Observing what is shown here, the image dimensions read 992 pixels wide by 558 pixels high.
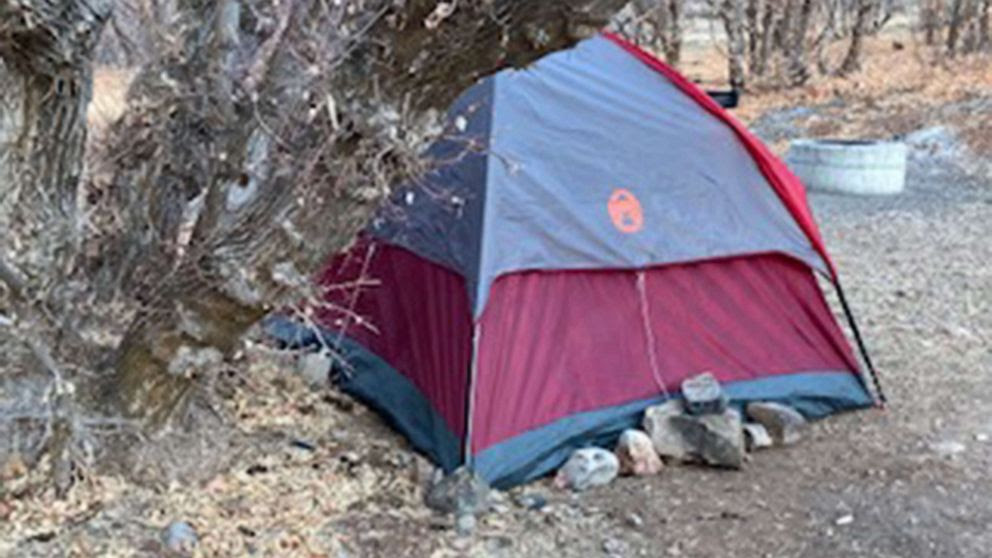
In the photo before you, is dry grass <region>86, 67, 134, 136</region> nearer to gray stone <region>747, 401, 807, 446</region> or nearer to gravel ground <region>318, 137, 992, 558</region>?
gravel ground <region>318, 137, 992, 558</region>

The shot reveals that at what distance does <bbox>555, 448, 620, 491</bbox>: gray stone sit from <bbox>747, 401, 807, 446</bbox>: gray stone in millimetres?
800

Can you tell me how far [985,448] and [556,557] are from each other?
2.14 metres

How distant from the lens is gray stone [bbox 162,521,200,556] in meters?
3.68

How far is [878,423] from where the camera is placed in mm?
5109

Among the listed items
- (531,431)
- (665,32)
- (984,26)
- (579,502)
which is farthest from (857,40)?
(579,502)

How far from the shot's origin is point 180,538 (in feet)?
12.2

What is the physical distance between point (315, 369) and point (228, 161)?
6.40ft

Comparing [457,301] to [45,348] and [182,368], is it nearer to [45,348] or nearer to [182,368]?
[182,368]

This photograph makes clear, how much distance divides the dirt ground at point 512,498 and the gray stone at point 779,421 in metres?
0.06

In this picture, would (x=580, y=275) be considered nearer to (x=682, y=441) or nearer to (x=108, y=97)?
(x=682, y=441)

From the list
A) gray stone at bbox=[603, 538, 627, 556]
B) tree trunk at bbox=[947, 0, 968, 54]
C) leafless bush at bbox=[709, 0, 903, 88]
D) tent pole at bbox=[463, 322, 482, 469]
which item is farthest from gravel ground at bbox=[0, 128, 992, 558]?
tree trunk at bbox=[947, 0, 968, 54]

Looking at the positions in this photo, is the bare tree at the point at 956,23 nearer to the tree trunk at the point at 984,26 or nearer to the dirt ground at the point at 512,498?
the tree trunk at the point at 984,26

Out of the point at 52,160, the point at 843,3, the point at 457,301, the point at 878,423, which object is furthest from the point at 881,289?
the point at 843,3

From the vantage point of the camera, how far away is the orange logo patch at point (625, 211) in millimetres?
4727
